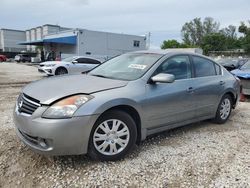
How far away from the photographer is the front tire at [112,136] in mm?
3400

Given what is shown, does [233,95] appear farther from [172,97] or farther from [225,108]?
[172,97]

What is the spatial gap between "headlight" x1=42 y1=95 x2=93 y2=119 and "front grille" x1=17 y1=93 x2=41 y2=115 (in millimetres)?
218

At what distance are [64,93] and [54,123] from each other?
427 millimetres

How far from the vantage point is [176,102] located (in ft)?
14.0

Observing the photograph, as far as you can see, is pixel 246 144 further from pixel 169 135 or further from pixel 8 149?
pixel 8 149

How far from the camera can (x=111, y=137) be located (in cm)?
352

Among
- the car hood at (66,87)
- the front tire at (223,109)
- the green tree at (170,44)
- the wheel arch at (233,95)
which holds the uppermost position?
the green tree at (170,44)

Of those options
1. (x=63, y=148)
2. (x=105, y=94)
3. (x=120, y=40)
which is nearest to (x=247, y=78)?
(x=105, y=94)

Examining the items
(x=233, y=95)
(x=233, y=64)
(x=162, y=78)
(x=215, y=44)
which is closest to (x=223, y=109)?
(x=233, y=95)

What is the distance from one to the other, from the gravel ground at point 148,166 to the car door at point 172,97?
17.0 inches

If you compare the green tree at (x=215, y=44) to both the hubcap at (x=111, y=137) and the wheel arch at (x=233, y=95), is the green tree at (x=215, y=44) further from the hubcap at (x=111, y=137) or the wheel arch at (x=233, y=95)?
the hubcap at (x=111, y=137)

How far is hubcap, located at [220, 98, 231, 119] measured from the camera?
216 inches

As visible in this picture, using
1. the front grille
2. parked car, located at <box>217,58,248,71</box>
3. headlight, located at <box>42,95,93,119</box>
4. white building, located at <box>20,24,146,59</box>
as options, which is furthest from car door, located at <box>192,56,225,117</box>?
white building, located at <box>20,24,146,59</box>

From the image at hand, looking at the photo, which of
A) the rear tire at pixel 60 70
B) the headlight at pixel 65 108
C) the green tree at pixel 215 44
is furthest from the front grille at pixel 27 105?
the green tree at pixel 215 44
